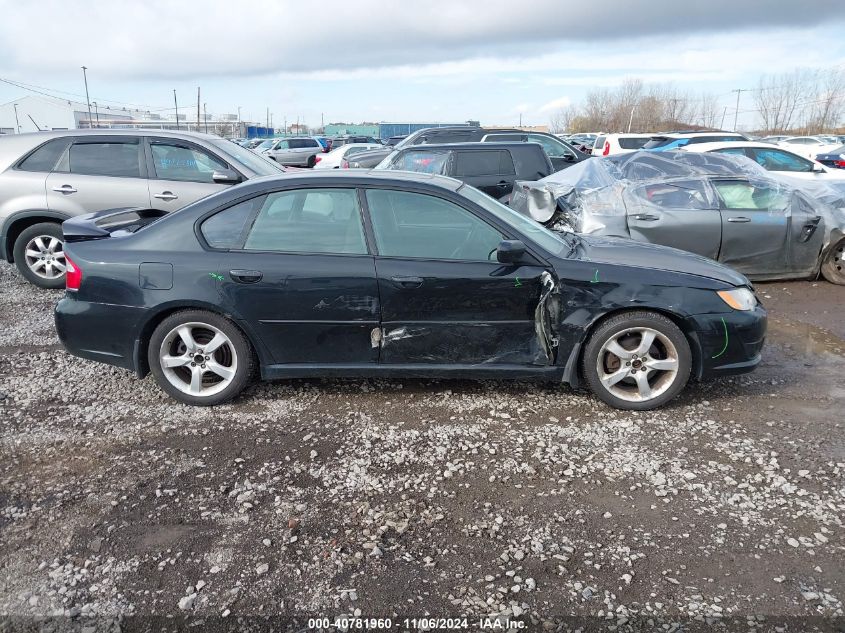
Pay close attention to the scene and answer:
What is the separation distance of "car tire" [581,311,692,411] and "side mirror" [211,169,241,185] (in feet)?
15.7

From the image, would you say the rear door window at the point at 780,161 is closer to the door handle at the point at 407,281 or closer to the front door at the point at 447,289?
the front door at the point at 447,289

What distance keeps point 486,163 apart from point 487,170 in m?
0.11

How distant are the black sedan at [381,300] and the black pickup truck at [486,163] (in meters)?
5.70

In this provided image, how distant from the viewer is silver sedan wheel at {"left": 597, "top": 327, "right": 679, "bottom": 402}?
403cm

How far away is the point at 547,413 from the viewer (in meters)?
4.13

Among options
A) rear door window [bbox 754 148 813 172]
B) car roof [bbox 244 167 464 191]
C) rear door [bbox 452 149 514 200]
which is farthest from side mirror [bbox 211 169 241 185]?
rear door window [bbox 754 148 813 172]

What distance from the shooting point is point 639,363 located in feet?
13.3

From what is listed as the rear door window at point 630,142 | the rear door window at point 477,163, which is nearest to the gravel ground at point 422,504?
the rear door window at point 477,163

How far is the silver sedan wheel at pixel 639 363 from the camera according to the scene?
403 cm

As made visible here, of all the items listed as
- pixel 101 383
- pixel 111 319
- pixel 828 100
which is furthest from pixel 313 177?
pixel 828 100

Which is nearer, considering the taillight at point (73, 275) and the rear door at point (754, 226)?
the taillight at point (73, 275)

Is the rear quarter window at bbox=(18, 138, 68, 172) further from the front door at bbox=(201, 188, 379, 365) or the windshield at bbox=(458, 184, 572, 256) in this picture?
the windshield at bbox=(458, 184, 572, 256)

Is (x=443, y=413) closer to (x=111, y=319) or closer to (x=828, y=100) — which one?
(x=111, y=319)

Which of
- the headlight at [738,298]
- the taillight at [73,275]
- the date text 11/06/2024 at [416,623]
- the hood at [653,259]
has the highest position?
the hood at [653,259]
